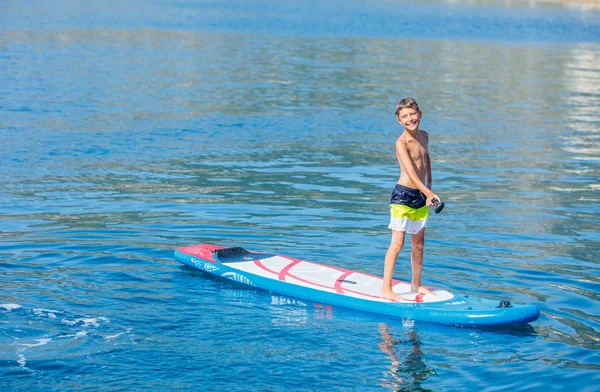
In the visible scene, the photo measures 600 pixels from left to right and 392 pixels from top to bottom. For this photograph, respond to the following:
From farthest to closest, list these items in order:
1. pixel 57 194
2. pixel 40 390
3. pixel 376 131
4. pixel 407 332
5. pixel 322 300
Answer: pixel 376 131, pixel 57 194, pixel 322 300, pixel 407 332, pixel 40 390

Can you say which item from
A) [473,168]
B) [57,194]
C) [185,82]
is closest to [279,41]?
[185,82]

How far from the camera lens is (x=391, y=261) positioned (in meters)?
9.00

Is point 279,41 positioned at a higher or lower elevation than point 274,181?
higher

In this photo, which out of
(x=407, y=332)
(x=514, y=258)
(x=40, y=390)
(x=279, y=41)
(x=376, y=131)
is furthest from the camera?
(x=279, y=41)

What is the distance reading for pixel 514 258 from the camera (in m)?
11.1

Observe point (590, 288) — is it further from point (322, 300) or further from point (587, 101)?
point (587, 101)

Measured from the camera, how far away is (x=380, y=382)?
290 inches

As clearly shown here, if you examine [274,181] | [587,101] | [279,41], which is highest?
[279,41]

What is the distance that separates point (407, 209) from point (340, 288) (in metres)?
1.27

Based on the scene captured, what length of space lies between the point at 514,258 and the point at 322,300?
3.15 m

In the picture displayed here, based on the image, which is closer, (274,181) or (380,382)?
(380,382)

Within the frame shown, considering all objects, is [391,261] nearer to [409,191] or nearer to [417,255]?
[417,255]

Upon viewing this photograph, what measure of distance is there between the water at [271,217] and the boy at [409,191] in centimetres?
73

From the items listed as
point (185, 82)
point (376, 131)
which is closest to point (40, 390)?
point (376, 131)
